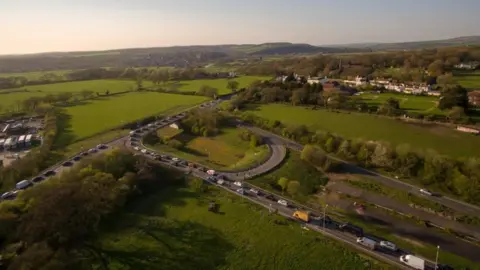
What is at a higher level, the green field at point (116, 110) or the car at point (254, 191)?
the green field at point (116, 110)

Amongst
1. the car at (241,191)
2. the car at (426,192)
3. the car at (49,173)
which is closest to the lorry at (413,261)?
the car at (426,192)

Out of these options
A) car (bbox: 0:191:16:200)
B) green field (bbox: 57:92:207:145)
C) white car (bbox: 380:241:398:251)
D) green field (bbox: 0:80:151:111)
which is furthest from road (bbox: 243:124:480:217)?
green field (bbox: 0:80:151:111)

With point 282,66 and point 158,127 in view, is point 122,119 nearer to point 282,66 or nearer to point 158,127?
point 158,127

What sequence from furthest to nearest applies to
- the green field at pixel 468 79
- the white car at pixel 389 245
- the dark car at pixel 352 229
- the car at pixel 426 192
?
1. the green field at pixel 468 79
2. the car at pixel 426 192
3. the dark car at pixel 352 229
4. the white car at pixel 389 245

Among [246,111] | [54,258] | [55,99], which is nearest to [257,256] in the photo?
[54,258]

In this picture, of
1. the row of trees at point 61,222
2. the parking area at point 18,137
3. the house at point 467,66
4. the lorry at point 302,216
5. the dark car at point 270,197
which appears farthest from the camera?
the house at point 467,66

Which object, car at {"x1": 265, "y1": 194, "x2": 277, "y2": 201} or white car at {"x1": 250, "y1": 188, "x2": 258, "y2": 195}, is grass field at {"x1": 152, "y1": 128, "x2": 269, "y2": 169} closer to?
white car at {"x1": 250, "y1": 188, "x2": 258, "y2": 195}

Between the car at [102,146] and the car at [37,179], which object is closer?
the car at [37,179]

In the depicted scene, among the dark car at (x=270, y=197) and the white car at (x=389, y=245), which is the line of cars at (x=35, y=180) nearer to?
the dark car at (x=270, y=197)
